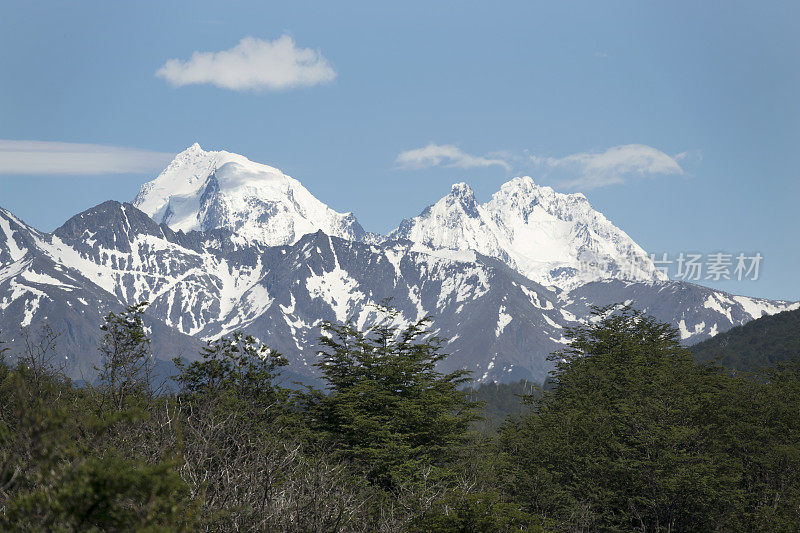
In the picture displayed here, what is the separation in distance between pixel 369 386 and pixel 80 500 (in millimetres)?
36875

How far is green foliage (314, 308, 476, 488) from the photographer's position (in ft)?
140

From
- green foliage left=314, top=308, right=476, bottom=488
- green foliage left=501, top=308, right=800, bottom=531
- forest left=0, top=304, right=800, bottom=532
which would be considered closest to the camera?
forest left=0, top=304, right=800, bottom=532

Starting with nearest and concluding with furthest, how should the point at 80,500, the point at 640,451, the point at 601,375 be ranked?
the point at 80,500, the point at 640,451, the point at 601,375

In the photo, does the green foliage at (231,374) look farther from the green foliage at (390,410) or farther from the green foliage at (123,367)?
the green foliage at (123,367)

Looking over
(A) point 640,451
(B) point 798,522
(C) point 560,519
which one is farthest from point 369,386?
(B) point 798,522

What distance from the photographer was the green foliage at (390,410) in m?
42.7

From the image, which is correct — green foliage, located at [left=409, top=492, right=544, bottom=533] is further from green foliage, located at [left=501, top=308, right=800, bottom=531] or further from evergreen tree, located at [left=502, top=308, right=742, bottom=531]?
green foliage, located at [left=501, top=308, right=800, bottom=531]

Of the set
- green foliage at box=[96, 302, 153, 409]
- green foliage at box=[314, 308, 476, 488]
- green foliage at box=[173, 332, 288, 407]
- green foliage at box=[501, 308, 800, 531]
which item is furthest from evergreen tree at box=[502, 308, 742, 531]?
green foliage at box=[96, 302, 153, 409]

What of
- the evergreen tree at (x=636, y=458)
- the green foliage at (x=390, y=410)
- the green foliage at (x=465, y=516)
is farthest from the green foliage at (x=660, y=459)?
the green foliage at (x=465, y=516)

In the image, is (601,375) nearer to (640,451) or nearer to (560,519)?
(640,451)

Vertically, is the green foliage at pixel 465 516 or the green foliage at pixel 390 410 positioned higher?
the green foliage at pixel 390 410

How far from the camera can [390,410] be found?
1815 inches

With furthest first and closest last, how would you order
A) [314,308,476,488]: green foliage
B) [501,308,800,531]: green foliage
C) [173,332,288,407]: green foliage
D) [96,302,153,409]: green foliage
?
[173,332,288,407]: green foliage → [501,308,800,531]: green foliage → [314,308,476,488]: green foliage → [96,302,153,409]: green foliage

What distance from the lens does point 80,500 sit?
11.5 metres
